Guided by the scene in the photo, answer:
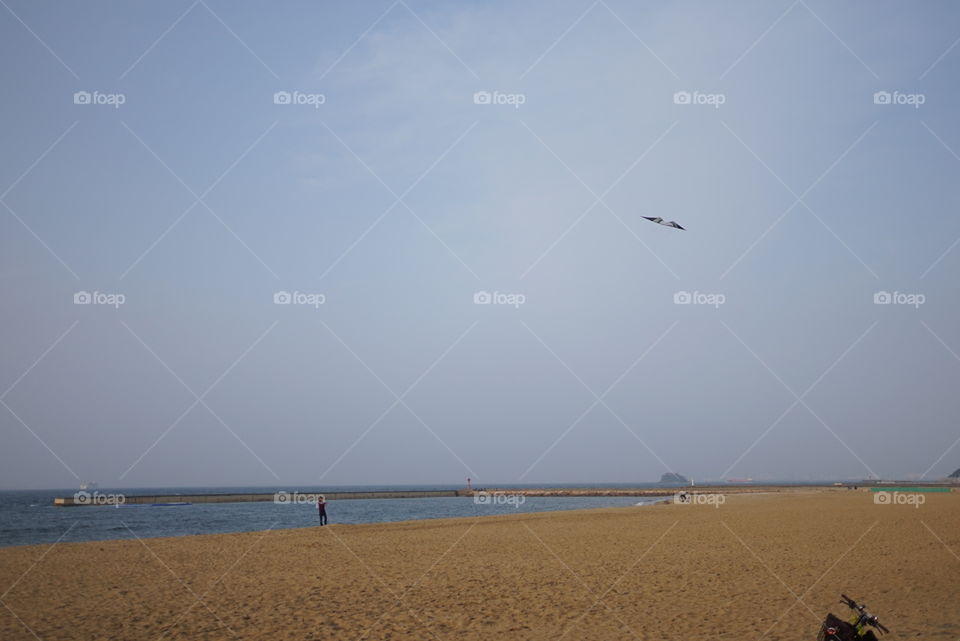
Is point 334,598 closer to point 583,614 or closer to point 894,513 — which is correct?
point 583,614

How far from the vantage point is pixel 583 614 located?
11398 mm

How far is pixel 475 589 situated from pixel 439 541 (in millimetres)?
10095

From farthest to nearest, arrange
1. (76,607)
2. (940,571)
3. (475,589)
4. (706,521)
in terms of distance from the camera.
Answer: (706,521), (940,571), (475,589), (76,607)

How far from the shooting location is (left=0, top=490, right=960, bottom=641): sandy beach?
1052cm

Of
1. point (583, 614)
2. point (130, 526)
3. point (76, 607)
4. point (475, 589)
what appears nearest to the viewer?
point (583, 614)

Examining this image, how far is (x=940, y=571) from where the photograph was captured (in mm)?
14719

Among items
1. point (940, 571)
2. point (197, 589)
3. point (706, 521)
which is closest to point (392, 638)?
point (197, 589)

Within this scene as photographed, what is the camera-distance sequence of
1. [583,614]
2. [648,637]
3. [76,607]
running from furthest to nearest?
[76,607] < [583,614] < [648,637]

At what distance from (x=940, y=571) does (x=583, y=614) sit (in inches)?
353

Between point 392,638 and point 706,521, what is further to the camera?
point 706,521

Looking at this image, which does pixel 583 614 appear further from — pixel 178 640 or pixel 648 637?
pixel 178 640

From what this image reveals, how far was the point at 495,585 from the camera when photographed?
14133mm

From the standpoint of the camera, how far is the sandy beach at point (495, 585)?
414 inches

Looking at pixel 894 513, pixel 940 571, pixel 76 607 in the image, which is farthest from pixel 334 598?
pixel 894 513
